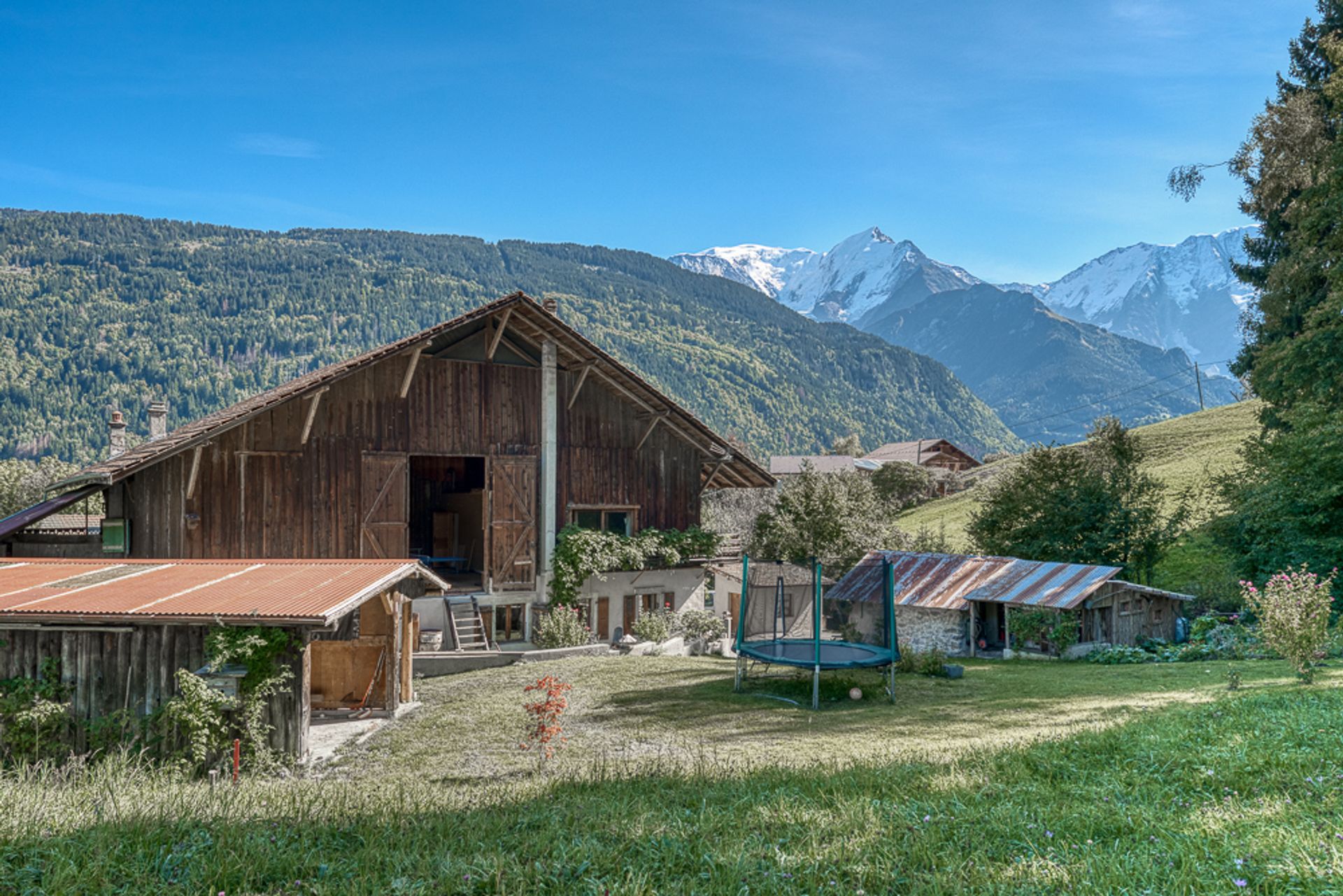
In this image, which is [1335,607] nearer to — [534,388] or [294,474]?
[534,388]

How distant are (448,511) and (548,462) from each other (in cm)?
875

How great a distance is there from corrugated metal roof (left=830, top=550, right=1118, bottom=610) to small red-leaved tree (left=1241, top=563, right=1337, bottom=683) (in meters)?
9.82

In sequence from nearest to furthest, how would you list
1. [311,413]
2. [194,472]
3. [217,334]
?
1. [194,472]
2. [311,413]
3. [217,334]

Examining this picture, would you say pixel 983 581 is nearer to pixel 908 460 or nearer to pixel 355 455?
pixel 355 455

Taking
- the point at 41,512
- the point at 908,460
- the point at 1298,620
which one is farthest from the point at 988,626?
the point at 908,460

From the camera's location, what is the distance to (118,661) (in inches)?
416

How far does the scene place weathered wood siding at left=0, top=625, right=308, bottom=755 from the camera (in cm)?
1053

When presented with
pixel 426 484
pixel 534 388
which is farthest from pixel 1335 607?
pixel 426 484

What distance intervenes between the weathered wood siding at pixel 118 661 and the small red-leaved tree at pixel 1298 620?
13.8m

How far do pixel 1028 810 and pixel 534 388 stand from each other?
19037 mm

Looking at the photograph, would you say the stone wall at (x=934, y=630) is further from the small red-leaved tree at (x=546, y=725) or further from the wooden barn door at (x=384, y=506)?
the small red-leaved tree at (x=546, y=725)

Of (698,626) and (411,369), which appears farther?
(698,626)

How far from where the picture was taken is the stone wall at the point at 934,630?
26391 millimetres

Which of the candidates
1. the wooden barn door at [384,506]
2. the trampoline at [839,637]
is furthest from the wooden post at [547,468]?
the trampoline at [839,637]
